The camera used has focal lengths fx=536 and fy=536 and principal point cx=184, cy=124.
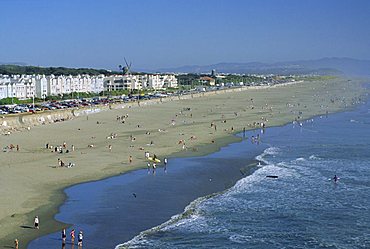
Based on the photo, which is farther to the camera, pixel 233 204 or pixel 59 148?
pixel 59 148

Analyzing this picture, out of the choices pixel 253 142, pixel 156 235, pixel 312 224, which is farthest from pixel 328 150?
pixel 156 235

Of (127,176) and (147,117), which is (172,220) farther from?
(147,117)

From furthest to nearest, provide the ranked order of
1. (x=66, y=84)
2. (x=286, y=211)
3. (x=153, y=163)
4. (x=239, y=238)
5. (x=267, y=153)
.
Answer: (x=66, y=84) → (x=267, y=153) → (x=153, y=163) → (x=286, y=211) → (x=239, y=238)

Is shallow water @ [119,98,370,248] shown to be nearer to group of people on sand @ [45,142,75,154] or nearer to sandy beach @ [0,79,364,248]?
sandy beach @ [0,79,364,248]

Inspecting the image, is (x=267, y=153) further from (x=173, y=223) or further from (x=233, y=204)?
(x=173, y=223)

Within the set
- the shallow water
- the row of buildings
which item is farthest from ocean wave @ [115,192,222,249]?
the row of buildings

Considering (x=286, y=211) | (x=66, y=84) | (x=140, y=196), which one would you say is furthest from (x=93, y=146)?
(x=66, y=84)
